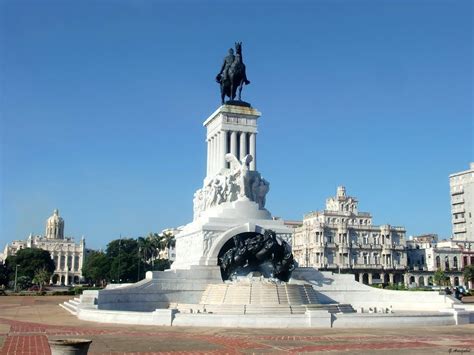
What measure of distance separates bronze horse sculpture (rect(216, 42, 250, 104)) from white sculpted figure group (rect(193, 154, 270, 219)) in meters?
6.16

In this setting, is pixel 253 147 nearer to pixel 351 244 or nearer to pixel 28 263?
pixel 351 244

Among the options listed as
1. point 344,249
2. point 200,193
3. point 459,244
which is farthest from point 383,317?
point 459,244

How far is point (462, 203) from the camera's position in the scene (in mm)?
115312

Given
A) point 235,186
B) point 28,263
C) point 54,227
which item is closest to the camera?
point 235,186

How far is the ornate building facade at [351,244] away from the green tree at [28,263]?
176 feet

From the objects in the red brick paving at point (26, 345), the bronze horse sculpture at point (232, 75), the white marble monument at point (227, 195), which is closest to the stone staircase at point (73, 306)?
the white marble monument at point (227, 195)

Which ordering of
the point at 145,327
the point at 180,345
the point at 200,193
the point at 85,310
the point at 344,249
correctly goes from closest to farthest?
the point at 180,345
the point at 145,327
the point at 85,310
the point at 200,193
the point at 344,249

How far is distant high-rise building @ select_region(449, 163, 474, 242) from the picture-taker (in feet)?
372

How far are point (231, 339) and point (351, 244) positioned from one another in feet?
327

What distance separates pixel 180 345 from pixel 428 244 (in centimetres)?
11560

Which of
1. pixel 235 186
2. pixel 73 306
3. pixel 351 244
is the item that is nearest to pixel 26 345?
pixel 73 306

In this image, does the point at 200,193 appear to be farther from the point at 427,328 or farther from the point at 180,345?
the point at 180,345

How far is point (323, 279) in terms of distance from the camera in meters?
37.7

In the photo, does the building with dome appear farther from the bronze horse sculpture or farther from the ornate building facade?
the bronze horse sculpture
